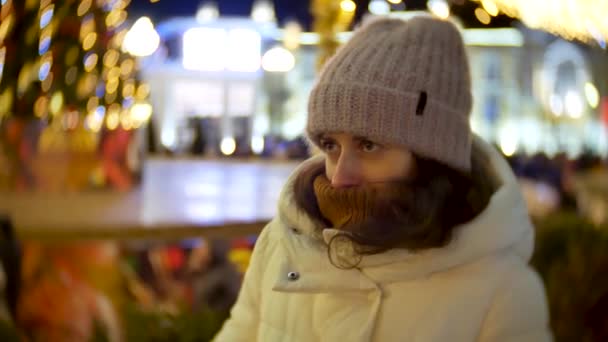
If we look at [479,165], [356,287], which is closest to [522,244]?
[479,165]

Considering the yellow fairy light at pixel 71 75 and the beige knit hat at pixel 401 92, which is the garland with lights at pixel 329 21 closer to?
the yellow fairy light at pixel 71 75

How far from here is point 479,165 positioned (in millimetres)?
1358

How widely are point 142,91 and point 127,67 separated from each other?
0.16 metres

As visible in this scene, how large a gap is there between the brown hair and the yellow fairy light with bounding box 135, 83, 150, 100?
2039 mm

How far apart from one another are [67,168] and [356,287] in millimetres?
2394

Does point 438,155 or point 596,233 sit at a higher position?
point 438,155

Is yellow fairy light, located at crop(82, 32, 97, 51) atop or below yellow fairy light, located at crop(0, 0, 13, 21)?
below

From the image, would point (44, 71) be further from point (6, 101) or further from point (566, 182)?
point (566, 182)

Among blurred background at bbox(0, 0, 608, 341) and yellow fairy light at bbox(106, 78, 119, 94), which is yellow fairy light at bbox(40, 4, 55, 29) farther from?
yellow fairy light at bbox(106, 78, 119, 94)

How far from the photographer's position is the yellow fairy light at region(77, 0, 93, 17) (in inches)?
123

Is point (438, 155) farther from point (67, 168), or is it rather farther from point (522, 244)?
point (67, 168)

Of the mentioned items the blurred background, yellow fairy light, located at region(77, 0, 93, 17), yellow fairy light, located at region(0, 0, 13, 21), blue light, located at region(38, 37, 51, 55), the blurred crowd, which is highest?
yellow fairy light, located at region(0, 0, 13, 21)

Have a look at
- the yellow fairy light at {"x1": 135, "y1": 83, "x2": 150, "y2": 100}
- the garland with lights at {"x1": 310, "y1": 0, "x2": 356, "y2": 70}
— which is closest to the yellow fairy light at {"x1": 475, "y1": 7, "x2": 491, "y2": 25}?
the garland with lights at {"x1": 310, "y1": 0, "x2": 356, "y2": 70}

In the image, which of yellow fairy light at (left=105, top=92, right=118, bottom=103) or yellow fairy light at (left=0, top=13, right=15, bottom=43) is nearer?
yellow fairy light at (left=0, top=13, right=15, bottom=43)
